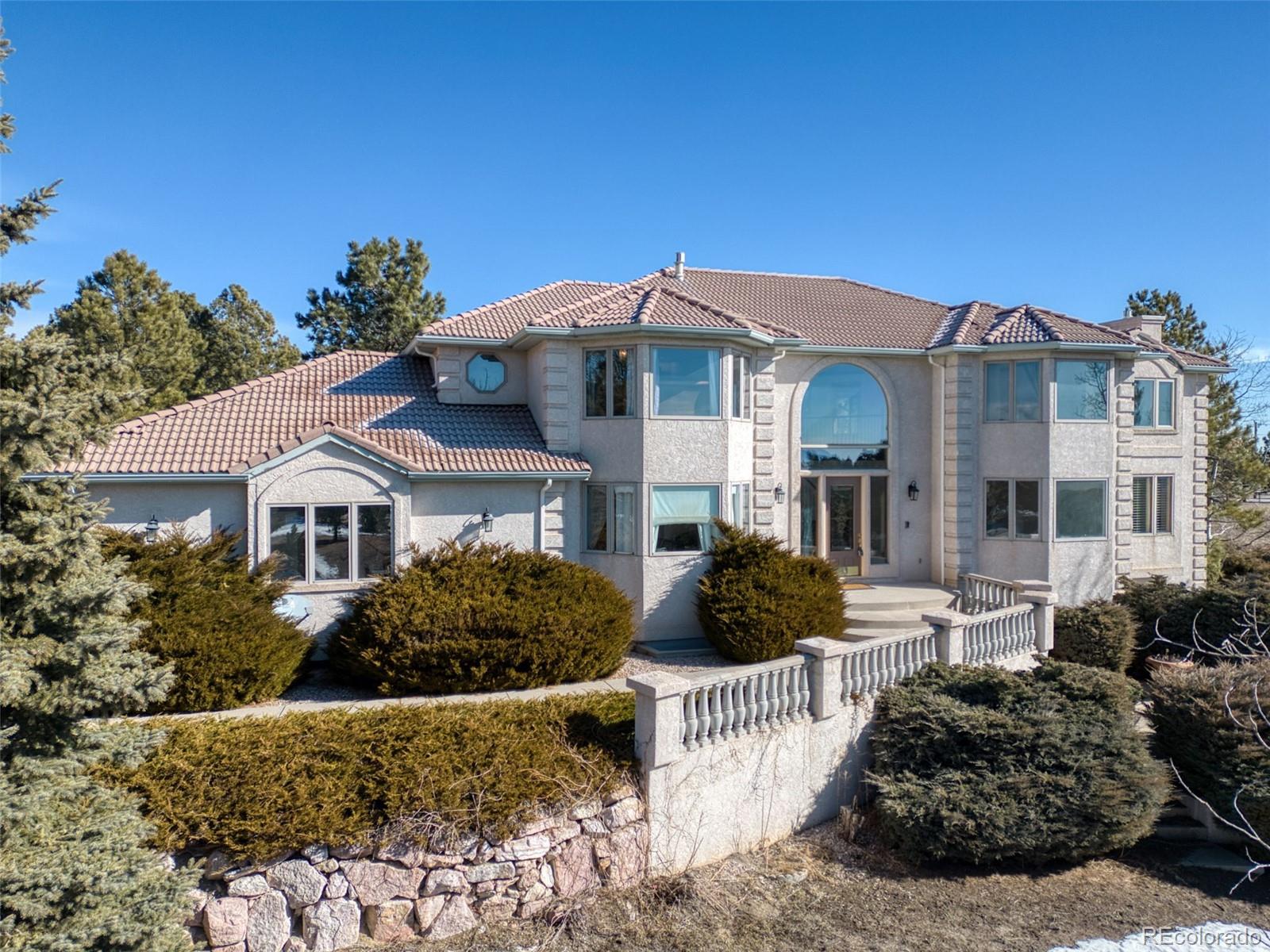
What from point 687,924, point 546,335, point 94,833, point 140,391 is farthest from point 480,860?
point 546,335

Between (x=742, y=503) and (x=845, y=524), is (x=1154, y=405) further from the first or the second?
(x=742, y=503)

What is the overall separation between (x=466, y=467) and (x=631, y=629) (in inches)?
179

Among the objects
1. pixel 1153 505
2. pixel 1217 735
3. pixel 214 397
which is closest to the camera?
pixel 1217 735

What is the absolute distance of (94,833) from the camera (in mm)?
6484

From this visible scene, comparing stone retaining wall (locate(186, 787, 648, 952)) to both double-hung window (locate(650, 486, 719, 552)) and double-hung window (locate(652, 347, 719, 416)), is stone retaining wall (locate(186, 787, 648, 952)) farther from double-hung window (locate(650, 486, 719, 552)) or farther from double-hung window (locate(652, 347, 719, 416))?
double-hung window (locate(652, 347, 719, 416))

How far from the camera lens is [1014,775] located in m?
9.87

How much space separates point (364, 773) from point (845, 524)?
14.4 metres

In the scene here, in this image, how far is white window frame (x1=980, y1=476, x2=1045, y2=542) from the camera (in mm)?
18656

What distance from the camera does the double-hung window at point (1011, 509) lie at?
18797 millimetres

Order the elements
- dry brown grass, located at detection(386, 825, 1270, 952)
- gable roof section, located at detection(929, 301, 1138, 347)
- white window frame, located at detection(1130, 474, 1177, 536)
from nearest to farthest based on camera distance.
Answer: dry brown grass, located at detection(386, 825, 1270, 952)
gable roof section, located at detection(929, 301, 1138, 347)
white window frame, located at detection(1130, 474, 1177, 536)

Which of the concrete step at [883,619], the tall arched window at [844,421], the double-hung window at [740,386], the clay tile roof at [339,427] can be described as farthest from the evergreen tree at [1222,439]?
the clay tile roof at [339,427]

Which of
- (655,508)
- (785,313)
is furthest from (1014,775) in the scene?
(785,313)

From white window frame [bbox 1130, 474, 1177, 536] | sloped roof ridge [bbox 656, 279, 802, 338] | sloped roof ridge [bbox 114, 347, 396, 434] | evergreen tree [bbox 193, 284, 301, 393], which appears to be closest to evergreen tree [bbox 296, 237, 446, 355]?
evergreen tree [bbox 193, 284, 301, 393]

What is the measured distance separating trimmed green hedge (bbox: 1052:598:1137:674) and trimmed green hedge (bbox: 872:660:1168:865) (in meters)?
5.57
